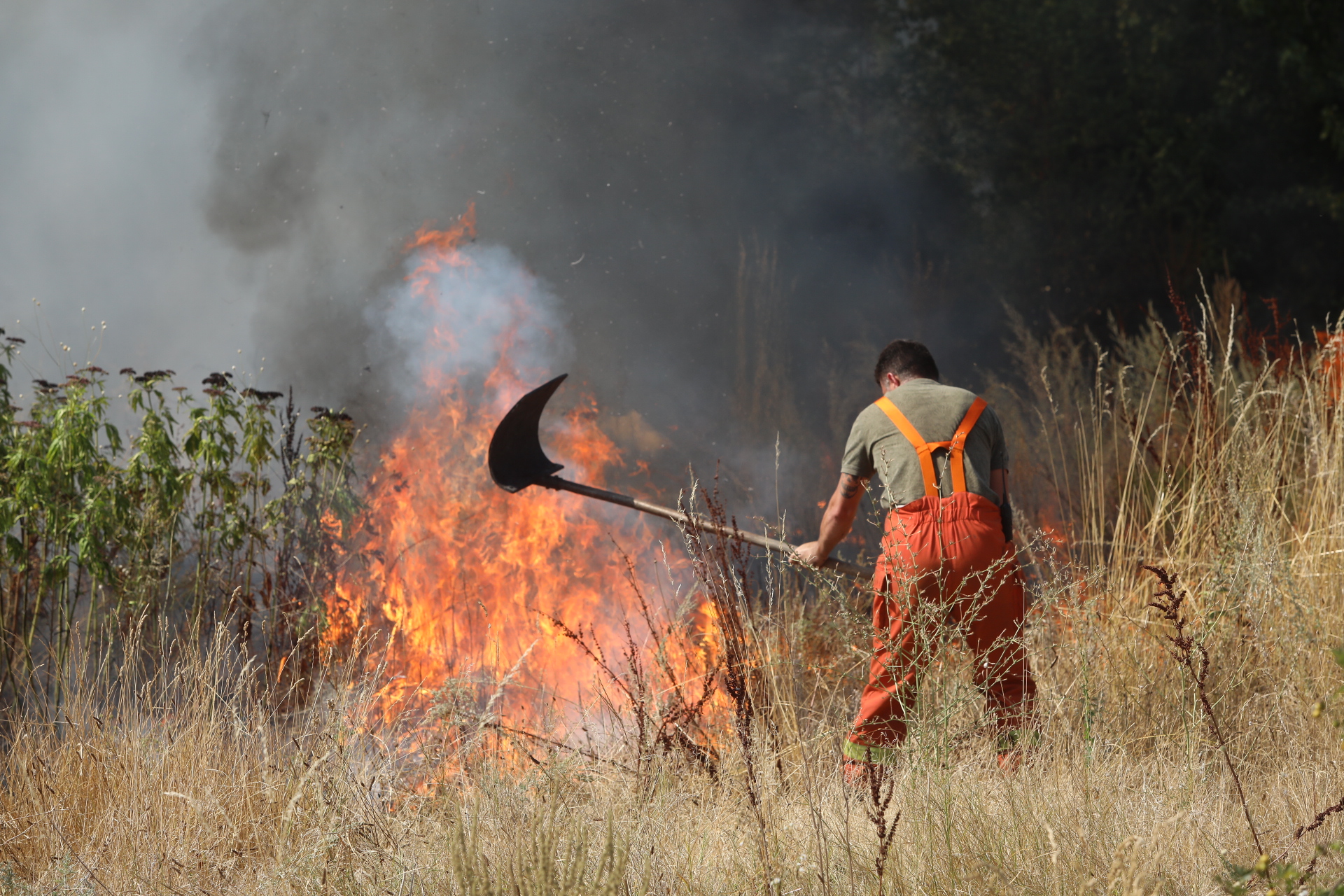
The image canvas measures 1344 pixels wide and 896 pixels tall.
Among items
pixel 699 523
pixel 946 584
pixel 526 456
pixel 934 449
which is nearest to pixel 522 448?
pixel 526 456

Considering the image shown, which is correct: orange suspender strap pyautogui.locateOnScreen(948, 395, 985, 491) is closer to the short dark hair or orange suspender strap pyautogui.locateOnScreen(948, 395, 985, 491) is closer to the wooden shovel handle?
the short dark hair

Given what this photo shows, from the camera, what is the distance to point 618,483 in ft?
18.5

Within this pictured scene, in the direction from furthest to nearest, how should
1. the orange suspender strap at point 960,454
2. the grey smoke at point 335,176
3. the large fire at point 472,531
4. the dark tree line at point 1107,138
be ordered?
the dark tree line at point 1107,138 → the grey smoke at point 335,176 → the large fire at point 472,531 → the orange suspender strap at point 960,454

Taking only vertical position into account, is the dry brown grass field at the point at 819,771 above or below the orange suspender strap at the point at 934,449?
below

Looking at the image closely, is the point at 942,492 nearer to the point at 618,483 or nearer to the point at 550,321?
the point at 618,483

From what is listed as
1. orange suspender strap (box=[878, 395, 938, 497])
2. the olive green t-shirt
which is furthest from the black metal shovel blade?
orange suspender strap (box=[878, 395, 938, 497])

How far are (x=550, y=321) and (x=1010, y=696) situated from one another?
371 cm

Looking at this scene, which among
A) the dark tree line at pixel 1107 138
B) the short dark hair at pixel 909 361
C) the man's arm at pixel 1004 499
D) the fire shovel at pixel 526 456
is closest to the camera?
the man's arm at pixel 1004 499

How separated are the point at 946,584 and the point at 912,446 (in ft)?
1.51

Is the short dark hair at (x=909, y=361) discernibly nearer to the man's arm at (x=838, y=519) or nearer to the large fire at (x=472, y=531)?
the man's arm at (x=838, y=519)

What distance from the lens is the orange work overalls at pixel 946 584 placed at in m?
2.93

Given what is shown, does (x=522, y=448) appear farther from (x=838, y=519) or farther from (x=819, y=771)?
(x=819, y=771)

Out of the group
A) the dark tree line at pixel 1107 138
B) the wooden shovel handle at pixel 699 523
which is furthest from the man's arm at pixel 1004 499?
the dark tree line at pixel 1107 138

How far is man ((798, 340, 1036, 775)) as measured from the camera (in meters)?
2.94
